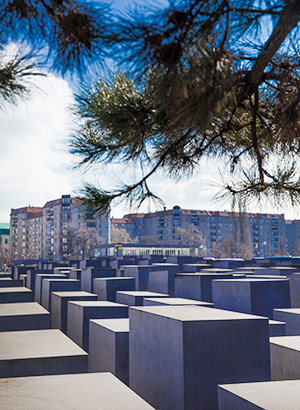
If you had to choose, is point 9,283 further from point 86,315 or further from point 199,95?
point 199,95

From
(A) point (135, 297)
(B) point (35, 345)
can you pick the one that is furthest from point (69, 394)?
(A) point (135, 297)

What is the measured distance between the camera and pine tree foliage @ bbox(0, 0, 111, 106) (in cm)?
216

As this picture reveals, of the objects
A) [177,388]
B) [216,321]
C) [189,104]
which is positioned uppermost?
[189,104]

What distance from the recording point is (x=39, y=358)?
4855 millimetres

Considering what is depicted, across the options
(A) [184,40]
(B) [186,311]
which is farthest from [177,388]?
Answer: (A) [184,40]

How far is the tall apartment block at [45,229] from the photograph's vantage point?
286 ft

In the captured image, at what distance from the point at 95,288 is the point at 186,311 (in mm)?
8623

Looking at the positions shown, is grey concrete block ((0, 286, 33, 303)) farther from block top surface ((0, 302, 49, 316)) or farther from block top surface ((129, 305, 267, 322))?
block top surface ((129, 305, 267, 322))

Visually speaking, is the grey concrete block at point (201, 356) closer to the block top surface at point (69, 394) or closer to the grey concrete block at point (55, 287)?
the block top surface at point (69, 394)

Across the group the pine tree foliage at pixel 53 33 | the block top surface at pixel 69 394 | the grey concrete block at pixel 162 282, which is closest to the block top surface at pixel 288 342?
the block top surface at pixel 69 394

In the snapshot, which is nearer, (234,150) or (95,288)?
(234,150)

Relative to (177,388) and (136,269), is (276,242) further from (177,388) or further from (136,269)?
(177,388)

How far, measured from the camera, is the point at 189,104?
221 cm

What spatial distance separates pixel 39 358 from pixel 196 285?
257 inches
